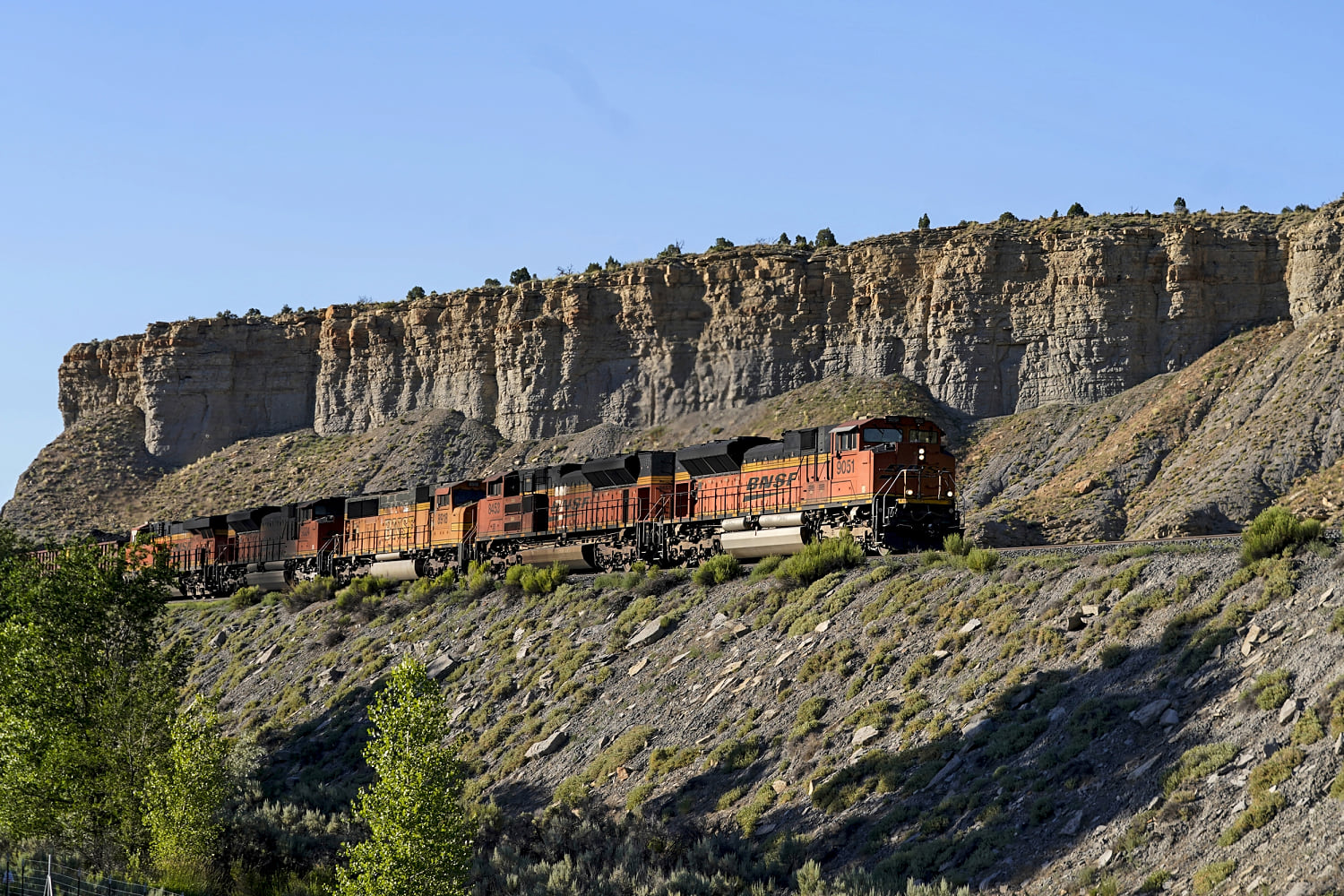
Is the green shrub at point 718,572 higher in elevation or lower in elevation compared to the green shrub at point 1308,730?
higher

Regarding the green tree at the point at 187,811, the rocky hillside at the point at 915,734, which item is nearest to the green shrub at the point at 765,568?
the rocky hillside at the point at 915,734

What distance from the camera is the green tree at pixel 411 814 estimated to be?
17.7m

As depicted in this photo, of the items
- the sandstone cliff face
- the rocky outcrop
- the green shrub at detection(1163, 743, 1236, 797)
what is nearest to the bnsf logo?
the green shrub at detection(1163, 743, 1236, 797)

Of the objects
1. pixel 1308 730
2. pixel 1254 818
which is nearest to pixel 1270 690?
pixel 1308 730

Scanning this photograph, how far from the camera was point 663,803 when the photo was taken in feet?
72.5

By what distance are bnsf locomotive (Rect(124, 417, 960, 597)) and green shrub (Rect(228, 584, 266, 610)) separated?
757 mm

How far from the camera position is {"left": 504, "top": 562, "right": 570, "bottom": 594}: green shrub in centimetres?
3556

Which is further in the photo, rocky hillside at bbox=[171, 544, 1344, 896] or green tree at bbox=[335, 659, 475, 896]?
green tree at bbox=[335, 659, 475, 896]

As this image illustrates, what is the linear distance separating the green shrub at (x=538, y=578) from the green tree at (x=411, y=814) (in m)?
15.8

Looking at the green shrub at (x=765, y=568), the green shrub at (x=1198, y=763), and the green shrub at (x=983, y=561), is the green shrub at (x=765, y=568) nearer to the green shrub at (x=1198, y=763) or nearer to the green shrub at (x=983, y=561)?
the green shrub at (x=983, y=561)

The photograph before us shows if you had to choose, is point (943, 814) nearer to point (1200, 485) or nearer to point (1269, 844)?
point (1269, 844)

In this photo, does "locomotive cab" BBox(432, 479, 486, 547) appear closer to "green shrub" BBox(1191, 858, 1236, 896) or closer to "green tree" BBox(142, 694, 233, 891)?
"green tree" BBox(142, 694, 233, 891)

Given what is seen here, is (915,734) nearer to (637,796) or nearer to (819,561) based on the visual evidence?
(637,796)

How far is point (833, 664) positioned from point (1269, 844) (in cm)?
1035
